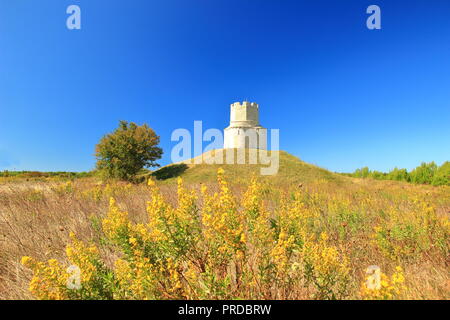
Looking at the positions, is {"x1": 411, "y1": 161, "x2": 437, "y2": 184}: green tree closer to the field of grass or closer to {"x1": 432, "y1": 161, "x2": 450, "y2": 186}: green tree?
{"x1": 432, "y1": 161, "x2": 450, "y2": 186}: green tree

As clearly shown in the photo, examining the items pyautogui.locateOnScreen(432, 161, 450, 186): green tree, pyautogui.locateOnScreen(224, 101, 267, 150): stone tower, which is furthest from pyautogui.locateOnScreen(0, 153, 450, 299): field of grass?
pyautogui.locateOnScreen(224, 101, 267, 150): stone tower

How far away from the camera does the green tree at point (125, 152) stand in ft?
86.9

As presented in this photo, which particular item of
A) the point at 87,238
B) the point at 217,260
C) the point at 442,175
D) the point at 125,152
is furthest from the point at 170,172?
the point at 442,175

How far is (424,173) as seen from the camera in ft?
76.4

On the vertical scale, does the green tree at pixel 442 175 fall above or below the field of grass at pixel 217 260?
above

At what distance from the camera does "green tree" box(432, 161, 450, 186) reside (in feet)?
66.2

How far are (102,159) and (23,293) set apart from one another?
28.8 meters

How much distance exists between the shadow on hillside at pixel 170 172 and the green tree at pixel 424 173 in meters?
29.7

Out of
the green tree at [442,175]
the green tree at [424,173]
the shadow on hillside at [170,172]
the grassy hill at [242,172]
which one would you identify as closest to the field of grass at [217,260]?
the grassy hill at [242,172]

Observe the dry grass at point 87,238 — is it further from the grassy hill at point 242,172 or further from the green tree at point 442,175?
the green tree at point 442,175

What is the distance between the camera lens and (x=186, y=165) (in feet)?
103

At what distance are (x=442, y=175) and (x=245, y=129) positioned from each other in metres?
27.6

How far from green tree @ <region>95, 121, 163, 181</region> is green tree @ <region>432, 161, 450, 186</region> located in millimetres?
34249
